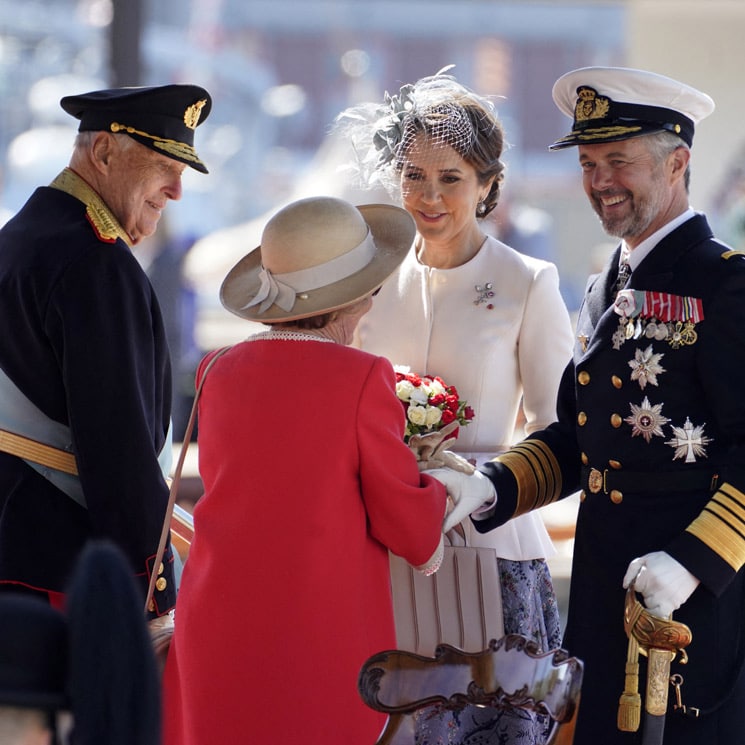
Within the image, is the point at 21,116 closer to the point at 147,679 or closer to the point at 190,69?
the point at 190,69

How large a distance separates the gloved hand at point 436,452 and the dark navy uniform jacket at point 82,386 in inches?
22.7

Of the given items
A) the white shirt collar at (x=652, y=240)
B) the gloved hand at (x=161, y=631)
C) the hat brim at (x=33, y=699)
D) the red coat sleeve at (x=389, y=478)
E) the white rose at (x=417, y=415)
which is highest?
the white shirt collar at (x=652, y=240)

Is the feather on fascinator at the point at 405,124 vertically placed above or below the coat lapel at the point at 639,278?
above

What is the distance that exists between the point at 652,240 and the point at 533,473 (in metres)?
0.59

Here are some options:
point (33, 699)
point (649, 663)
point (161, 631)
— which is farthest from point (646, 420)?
point (33, 699)

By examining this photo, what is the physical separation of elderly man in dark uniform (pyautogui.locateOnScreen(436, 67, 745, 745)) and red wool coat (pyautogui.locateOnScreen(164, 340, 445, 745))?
430mm

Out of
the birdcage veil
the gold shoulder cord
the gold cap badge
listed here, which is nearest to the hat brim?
the gold shoulder cord

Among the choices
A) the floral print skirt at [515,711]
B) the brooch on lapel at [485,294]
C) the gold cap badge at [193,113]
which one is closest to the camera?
the floral print skirt at [515,711]

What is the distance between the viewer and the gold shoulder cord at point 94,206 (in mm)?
2877

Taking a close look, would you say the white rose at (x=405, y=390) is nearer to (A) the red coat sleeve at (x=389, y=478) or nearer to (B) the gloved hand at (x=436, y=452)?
(B) the gloved hand at (x=436, y=452)

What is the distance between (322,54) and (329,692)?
1789 cm

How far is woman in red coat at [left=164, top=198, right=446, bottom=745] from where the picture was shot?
2.32 metres

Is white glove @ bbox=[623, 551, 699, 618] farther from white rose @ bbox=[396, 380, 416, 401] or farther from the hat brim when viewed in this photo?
the hat brim

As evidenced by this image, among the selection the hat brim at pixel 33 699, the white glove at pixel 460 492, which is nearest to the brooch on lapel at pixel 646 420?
the white glove at pixel 460 492
